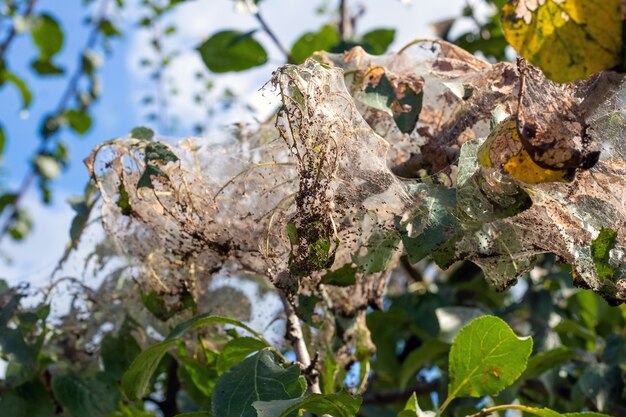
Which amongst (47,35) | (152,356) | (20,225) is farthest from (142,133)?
(20,225)

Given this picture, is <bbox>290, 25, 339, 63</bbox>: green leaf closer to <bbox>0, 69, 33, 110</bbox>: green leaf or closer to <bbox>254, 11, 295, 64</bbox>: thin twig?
<bbox>254, 11, 295, 64</bbox>: thin twig

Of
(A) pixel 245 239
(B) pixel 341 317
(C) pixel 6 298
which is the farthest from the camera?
(C) pixel 6 298

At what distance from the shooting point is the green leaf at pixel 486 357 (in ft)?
3.68

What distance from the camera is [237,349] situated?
1.22 meters

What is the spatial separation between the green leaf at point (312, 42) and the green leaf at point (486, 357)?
1.04 meters

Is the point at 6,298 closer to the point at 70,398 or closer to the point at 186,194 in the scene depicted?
the point at 70,398

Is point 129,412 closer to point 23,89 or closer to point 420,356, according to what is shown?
point 420,356

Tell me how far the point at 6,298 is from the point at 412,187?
3.03ft

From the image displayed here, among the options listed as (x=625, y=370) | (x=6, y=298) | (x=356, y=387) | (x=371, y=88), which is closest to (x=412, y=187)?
(x=371, y=88)

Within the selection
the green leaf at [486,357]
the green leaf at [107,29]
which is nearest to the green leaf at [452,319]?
the green leaf at [486,357]

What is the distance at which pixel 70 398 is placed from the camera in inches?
59.1

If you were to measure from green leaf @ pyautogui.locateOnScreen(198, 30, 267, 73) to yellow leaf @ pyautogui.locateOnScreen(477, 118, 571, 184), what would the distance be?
3.85ft

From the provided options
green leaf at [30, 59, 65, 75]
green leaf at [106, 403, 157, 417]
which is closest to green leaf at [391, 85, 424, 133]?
green leaf at [106, 403, 157, 417]

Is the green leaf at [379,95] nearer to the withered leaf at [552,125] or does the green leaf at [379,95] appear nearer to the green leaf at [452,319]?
the withered leaf at [552,125]
